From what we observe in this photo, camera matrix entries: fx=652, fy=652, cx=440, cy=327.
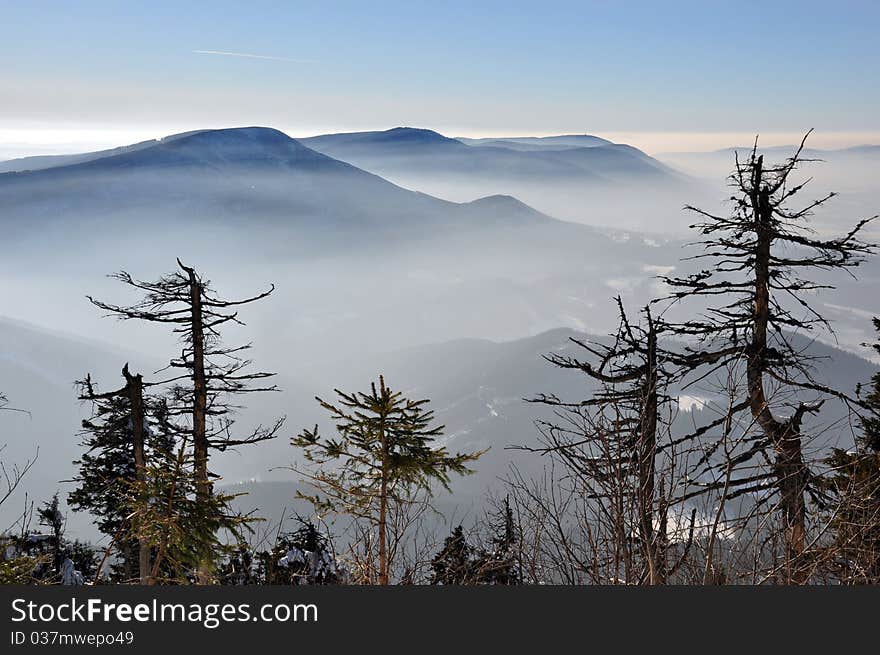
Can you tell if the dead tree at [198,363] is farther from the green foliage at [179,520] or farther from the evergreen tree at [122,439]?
the green foliage at [179,520]

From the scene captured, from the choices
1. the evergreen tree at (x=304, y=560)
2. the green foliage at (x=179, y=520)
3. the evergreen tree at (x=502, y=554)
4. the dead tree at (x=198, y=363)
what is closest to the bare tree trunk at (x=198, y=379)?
the dead tree at (x=198, y=363)

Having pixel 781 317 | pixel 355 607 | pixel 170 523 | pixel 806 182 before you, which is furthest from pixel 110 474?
pixel 806 182

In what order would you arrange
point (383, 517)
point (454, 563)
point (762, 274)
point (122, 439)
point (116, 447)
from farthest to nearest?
point (116, 447) < point (122, 439) < point (454, 563) < point (762, 274) < point (383, 517)

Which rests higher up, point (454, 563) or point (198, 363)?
point (198, 363)

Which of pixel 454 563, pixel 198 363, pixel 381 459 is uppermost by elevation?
pixel 198 363

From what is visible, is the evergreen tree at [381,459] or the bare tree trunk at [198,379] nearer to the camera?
the evergreen tree at [381,459]

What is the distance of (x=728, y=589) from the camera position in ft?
17.3

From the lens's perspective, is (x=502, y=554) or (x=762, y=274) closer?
(x=762, y=274)

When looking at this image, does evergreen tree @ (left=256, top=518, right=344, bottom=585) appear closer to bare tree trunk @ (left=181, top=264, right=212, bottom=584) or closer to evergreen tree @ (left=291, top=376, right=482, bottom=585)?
bare tree trunk @ (left=181, top=264, right=212, bottom=584)

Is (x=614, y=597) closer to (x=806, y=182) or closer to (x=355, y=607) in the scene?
A: (x=355, y=607)

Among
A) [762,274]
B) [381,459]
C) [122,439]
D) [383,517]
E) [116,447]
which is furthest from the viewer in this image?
[116,447]

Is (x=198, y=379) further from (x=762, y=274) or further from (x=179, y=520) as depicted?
(x=762, y=274)

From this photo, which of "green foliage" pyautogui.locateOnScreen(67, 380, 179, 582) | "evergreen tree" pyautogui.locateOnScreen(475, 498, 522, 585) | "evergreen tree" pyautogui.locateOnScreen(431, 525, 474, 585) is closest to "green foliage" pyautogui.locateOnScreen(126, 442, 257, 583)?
"evergreen tree" pyautogui.locateOnScreen(431, 525, 474, 585)

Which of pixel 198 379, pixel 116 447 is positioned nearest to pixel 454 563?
pixel 198 379
